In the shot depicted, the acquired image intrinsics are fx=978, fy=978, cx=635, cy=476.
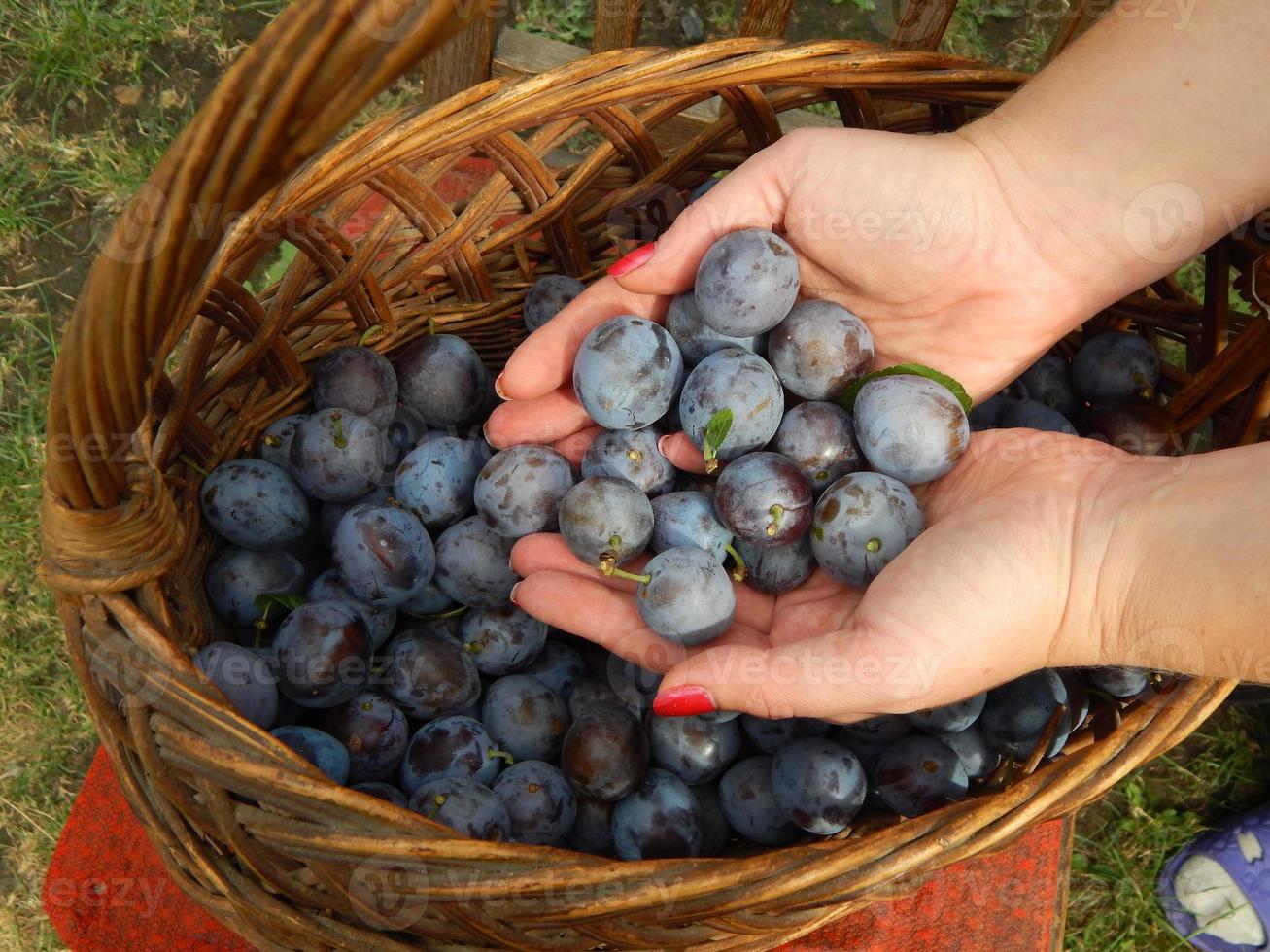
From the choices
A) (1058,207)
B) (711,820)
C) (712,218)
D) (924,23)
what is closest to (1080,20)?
(924,23)

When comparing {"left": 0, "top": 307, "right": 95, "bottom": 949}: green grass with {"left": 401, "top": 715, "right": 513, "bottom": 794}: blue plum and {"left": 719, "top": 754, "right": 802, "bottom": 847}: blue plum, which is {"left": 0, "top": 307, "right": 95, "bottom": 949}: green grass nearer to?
{"left": 401, "top": 715, "right": 513, "bottom": 794}: blue plum

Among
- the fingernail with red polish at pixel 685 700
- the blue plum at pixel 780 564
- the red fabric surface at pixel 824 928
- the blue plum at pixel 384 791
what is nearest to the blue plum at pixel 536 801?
the blue plum at pixel 384 791

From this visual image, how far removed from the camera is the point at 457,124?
3.98 feet

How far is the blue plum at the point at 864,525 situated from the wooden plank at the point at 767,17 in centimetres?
109

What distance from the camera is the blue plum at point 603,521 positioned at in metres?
1.17

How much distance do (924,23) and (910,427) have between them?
1116mm

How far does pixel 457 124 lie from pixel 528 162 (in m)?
0.21

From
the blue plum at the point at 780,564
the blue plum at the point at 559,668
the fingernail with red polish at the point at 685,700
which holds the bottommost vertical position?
the blue plum at the point at 559,668

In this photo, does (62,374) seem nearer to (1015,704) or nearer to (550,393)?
(550,393)

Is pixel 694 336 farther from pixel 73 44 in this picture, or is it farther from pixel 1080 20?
pixel 73 44

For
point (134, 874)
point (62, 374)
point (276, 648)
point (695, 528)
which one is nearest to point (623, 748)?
point (695, 528)

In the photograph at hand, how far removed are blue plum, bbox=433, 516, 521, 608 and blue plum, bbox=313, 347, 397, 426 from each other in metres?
0.23

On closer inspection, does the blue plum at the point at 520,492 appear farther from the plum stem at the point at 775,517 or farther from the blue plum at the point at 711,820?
the blue plum at the point at 711,820

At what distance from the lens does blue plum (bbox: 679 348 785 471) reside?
118 centimetres
